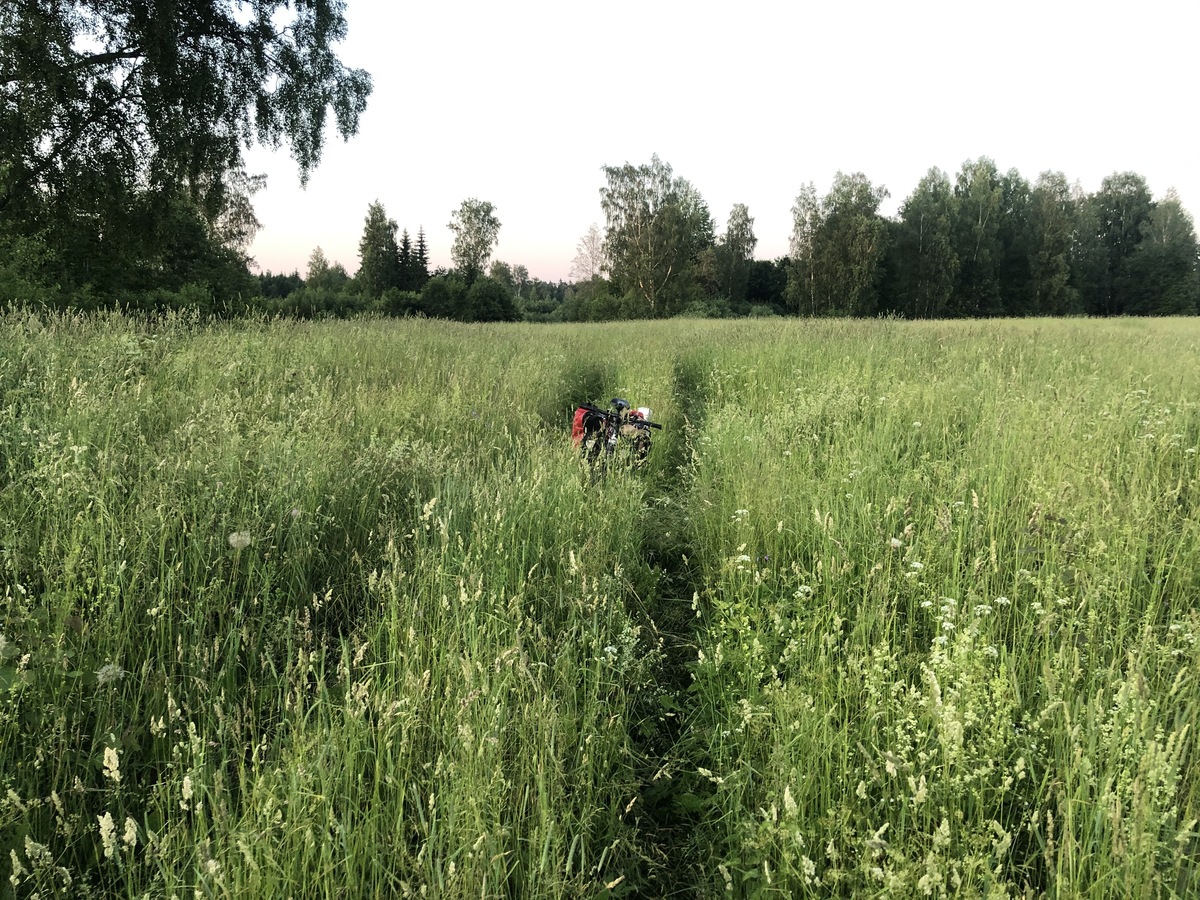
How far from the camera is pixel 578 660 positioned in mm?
2326

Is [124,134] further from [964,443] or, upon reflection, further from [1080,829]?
[1080,829]

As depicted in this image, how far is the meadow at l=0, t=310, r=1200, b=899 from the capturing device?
145 cm

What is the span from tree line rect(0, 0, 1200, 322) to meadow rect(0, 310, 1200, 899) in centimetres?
730

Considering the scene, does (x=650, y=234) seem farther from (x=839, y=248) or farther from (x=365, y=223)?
(x=365, y=223)

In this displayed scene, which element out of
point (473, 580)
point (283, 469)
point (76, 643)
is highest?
point (283, 469)

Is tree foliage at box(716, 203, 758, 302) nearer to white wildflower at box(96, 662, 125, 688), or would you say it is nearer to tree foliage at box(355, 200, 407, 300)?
tree foliage at box(355, 200, 407, 300)

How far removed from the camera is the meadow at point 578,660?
145cm

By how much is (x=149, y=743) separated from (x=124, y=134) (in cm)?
1435

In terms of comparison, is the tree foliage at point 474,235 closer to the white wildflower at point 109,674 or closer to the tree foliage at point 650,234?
the tree foliage at point 650,234

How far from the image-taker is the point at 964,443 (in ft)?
14.9

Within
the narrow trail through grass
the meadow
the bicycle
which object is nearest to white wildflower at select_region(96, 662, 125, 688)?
the meadow

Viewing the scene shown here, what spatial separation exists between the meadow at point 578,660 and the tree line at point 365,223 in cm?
730

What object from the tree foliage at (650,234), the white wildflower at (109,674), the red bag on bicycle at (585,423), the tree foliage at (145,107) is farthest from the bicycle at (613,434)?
the tree foliage at (650,234)

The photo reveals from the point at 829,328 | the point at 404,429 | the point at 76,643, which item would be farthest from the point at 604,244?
the point at 76,643
